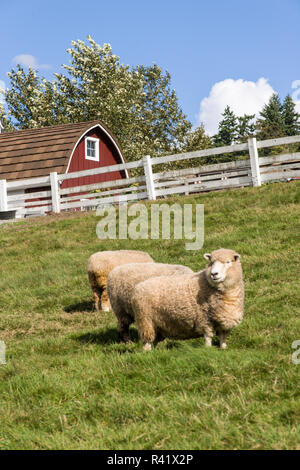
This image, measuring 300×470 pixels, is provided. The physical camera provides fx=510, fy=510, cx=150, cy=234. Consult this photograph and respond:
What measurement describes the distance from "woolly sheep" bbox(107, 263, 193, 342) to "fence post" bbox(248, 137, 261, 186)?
8270 millimetres

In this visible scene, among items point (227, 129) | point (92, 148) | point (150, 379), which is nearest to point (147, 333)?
point (150, 379)

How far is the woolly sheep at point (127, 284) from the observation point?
5.83 m

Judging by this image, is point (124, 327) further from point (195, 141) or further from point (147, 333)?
point (195, 141)

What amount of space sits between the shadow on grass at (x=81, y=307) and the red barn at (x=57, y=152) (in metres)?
11.4

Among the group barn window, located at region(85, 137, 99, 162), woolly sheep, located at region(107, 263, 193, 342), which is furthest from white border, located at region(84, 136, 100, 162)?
woolly sheep, located at region(107, 263, 193, 342)

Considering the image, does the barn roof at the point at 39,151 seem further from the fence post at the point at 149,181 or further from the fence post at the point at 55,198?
the fence post at the point at 149,181

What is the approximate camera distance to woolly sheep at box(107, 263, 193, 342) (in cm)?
583

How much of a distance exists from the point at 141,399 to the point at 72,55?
35.0 metres

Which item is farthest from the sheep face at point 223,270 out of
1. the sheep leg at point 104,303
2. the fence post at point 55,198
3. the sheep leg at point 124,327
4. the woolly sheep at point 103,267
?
the fence post at point 55,198

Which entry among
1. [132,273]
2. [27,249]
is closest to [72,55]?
[27,249]

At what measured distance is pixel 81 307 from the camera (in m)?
8.21

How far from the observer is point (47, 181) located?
686 inches
